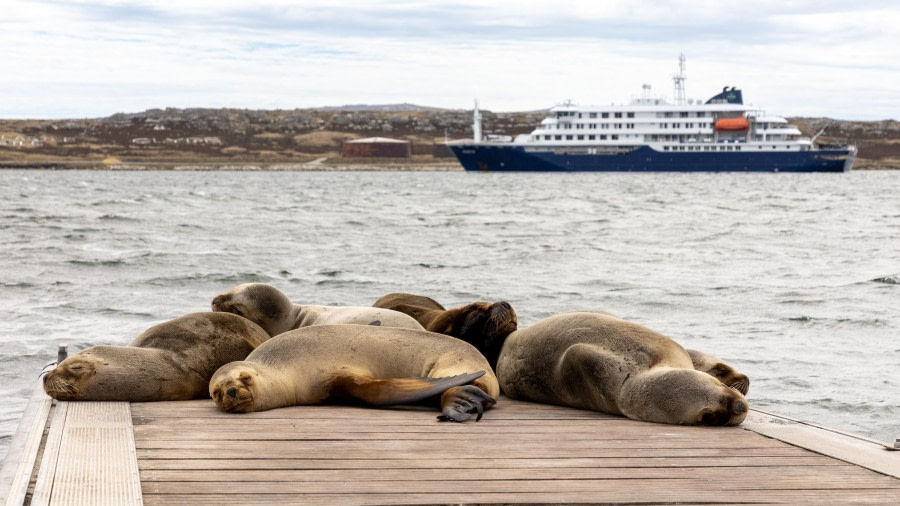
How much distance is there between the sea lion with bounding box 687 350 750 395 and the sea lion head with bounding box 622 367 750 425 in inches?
28.3

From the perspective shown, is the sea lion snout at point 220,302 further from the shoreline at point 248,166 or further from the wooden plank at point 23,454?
the shoreline at point 248,166

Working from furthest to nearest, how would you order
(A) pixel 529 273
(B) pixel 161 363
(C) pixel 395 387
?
(A) pixel 529 273, (B) pixel 161 363, (C) pixel 395 387

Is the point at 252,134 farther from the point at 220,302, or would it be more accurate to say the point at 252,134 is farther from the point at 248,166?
Result: the point at 220,302

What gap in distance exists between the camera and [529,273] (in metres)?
17.9

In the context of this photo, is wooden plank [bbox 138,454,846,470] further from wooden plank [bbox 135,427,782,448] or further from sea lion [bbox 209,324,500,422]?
sea lion [bbox 209,324,500,422]

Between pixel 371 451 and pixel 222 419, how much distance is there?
88 cm

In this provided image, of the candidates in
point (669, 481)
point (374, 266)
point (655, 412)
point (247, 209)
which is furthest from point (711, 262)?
point (247, 209)

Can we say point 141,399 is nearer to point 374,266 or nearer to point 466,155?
point 374,266

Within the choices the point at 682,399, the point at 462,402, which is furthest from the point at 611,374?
the point at 462,402

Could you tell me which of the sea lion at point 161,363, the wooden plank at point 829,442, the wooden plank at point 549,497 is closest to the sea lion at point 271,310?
the sea lion at point 161,363

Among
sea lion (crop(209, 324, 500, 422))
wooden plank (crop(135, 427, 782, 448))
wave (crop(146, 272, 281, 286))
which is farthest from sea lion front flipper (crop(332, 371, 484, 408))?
wave (crop(146, 272, 281, 286))

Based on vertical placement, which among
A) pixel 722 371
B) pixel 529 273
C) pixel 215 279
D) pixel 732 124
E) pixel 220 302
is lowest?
pixel 732 124

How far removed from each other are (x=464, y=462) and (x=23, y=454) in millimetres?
1410

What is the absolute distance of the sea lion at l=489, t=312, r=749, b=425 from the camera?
463 cm
